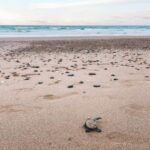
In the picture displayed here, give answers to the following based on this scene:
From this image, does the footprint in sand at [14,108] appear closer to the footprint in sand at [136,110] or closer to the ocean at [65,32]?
the footprint in sand at [136,110]

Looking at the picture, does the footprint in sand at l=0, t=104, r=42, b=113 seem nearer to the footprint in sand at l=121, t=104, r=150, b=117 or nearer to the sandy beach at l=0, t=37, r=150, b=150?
the sandy beach at l=0, t=37, r=150, b=150

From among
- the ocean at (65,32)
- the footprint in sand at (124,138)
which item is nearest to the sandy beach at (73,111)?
the footprint in sand at (124,138)

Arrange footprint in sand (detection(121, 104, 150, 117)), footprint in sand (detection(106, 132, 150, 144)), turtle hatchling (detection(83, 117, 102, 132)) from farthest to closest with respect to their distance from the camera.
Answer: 1. footprint in sand (detection(121, 104, 150, 117))
2. turtle hatchling (detection(83, 117, 102, 132))
3. footprint in sand (detection(106, 132, 150, 144))

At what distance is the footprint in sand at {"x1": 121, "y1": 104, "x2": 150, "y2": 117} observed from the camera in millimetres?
3576

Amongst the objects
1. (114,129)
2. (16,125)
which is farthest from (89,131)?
(16,125)

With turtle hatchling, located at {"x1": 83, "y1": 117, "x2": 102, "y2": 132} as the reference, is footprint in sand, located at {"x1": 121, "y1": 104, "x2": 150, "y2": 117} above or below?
below

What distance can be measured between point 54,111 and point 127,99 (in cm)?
117

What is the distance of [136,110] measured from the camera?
12.1 ft

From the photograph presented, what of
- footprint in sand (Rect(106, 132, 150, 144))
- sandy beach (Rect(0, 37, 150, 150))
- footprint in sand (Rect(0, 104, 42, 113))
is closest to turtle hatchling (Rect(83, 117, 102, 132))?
sandy beach (Rect(0, 37, 150, 150))

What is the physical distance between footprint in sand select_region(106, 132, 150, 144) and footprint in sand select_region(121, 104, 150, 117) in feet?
2.12

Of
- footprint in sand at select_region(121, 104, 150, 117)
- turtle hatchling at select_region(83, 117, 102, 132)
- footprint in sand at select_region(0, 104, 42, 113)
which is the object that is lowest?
footprint in sand at select_region(0, 104, 42, 113)

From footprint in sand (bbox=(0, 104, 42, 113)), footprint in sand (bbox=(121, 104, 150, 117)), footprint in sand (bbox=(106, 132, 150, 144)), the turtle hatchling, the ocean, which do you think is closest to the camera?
footprint in sand (bbox=(106, 132, 150, 144))

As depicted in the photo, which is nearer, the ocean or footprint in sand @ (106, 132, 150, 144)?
footprint in sand @ (106, 132, 150, 144)

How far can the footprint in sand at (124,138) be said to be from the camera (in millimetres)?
2807
